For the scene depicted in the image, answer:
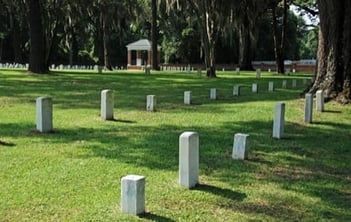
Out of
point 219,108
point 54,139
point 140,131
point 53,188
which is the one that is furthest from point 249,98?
point 53,188

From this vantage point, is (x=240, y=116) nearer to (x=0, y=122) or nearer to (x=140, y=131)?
(x=140, y=131)

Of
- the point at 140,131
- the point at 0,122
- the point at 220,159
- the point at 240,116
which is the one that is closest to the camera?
the point at 220,159

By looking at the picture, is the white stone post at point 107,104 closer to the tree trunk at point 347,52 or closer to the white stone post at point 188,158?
the white stone post at point 188,158

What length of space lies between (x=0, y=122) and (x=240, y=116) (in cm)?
584

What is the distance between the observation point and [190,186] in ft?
23.4

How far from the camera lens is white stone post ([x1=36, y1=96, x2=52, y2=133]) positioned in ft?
36.5

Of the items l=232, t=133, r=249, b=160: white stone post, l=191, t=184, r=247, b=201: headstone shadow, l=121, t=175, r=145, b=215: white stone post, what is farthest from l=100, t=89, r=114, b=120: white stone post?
l=121, t=175, r=145, b=215: white stone post

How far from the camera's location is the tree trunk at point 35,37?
34344mm

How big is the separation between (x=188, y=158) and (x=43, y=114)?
16.5ft

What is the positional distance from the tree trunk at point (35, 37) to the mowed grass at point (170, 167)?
19744 millimetres

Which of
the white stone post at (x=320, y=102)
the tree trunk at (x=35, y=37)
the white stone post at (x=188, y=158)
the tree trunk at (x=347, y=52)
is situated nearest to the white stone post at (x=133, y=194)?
the white stone post at (x=188, y=158)

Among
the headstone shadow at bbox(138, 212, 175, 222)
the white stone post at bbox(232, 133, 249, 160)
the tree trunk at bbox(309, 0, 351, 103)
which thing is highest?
the tree trunk at bbox(309, 0, 351, 103)

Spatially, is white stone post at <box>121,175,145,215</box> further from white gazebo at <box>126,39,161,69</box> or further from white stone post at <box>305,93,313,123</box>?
white gazebo at <box>126,39,161,69</box>

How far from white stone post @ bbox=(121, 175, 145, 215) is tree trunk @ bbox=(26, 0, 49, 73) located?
2966 cm
